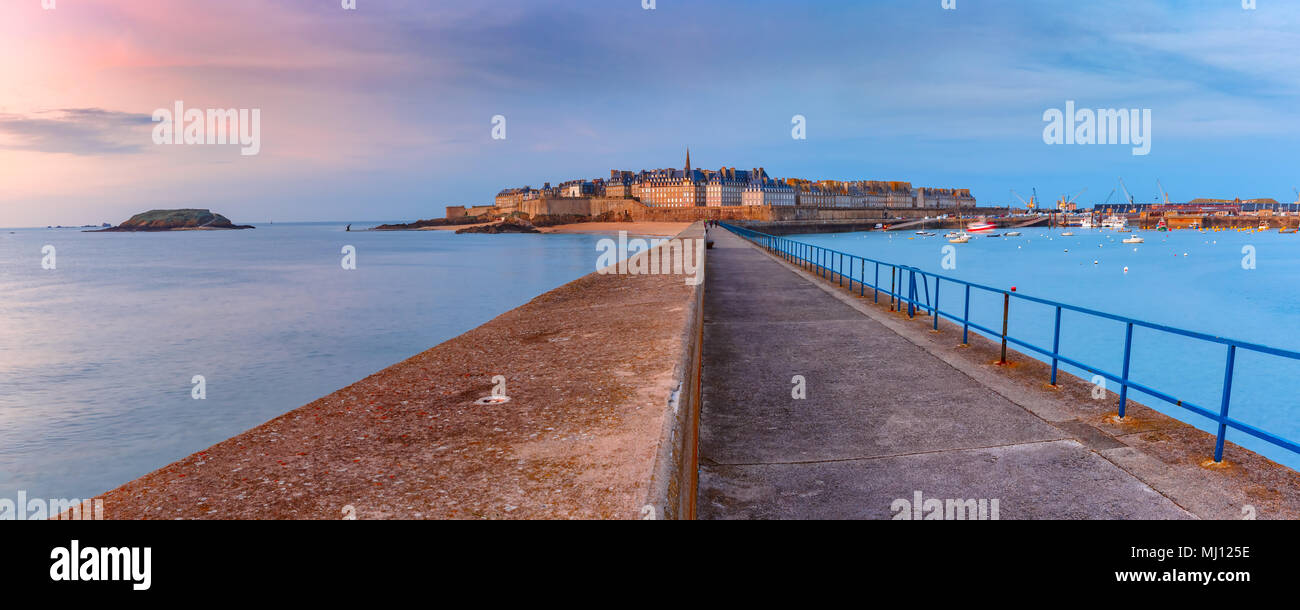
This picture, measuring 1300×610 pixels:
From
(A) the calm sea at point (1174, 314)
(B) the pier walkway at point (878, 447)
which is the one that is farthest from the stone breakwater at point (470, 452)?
(A) the calm sea at point (1174, 314)

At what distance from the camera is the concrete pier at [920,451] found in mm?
4340

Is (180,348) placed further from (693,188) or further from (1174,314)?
(693,188)

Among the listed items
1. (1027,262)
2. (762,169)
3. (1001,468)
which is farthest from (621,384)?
(762,169)

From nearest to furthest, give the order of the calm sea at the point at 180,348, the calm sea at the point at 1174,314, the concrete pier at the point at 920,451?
the concrete pier at the point at 920,451, the calm sea at the point at 180,348, the calm sea at the point at 1174,314

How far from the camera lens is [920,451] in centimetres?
529

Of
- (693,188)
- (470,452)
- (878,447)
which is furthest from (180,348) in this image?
(693,188)

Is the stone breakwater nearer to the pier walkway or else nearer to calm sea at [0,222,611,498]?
the pier walkway

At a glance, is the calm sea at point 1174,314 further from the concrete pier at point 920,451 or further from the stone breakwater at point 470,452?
the stone breakwater at point 470,452

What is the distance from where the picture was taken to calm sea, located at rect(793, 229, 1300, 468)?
51.9ft

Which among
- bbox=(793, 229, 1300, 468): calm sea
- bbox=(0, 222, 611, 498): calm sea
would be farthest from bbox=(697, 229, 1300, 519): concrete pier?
bbox=(0, 222, 611, 498): calm sea

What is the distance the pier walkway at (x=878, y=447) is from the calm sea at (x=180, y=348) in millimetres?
9366

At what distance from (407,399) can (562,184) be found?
191m

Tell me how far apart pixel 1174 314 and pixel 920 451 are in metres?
34.7

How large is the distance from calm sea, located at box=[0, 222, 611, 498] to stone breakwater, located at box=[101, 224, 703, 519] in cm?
713
